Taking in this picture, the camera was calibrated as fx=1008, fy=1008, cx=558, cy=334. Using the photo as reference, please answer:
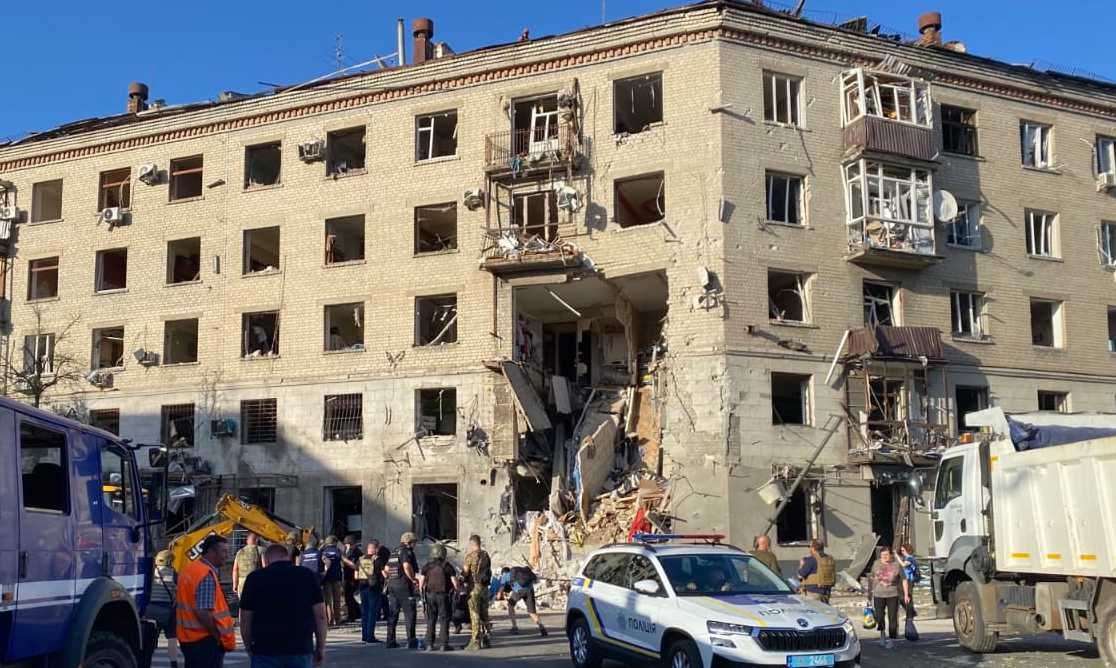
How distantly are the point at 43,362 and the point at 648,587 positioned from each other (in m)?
28.3

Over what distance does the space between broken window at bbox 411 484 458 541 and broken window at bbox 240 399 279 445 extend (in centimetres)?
517

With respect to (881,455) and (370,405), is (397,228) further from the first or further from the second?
(881,455)

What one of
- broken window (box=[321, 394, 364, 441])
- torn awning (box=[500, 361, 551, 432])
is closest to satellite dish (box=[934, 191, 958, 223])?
torn awning (box=[500, 361, 551, 432])

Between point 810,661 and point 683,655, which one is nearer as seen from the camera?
point 810,661

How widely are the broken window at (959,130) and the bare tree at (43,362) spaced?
92.0ft

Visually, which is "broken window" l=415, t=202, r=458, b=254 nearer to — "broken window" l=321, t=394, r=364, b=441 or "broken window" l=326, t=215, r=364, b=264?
"broken window" l=326, t=215, r=364, b=264

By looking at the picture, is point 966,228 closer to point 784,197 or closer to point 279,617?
point 784,197

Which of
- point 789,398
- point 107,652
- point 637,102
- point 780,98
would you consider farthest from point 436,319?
point 107,652

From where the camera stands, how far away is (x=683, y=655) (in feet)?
35.2

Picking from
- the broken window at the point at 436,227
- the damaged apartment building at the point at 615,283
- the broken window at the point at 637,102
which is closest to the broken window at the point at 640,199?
the damaged apartment building at the point at 615,283

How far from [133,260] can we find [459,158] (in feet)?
38.7

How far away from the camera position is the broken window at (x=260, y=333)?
31219mm

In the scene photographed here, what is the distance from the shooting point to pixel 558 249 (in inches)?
1091

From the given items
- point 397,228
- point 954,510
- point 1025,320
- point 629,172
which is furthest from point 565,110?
point 954,510
